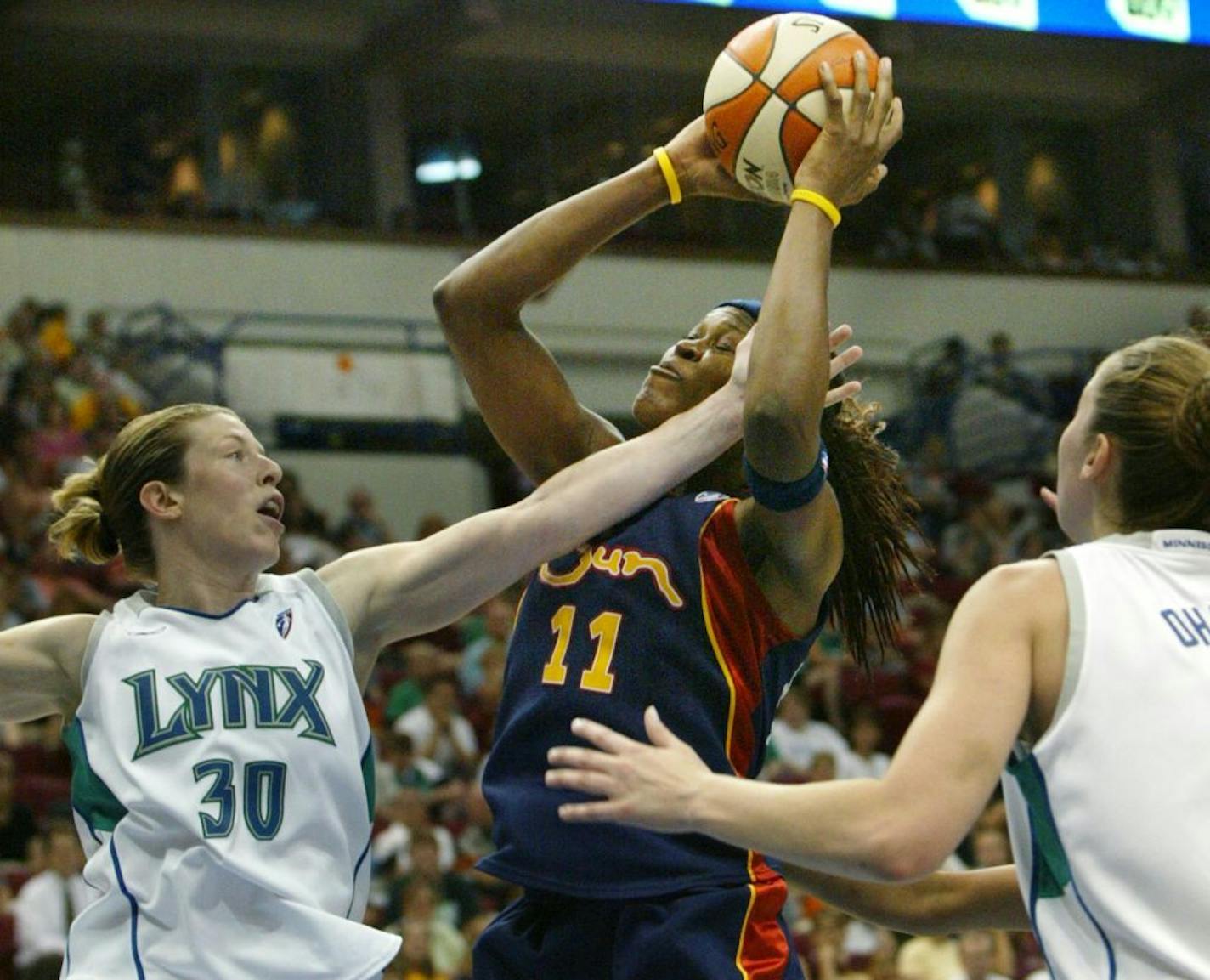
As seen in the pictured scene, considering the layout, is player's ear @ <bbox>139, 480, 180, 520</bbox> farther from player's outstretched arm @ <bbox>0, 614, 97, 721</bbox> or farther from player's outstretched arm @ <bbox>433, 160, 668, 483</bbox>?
player's outstretched arm @ <bbox>433, 160, 668, 483</bbox>

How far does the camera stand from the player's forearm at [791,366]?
2.95 meters

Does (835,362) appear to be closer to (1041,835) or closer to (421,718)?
(1041,835)

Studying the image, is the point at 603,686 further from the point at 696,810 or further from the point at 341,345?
the point at 341,345

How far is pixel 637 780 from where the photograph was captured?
231 centimetres

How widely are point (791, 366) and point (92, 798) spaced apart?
1.34 meters

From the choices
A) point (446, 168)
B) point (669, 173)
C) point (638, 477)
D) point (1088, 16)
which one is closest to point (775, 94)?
point (669, 173)

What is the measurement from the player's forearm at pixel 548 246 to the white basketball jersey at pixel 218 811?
2.46ft

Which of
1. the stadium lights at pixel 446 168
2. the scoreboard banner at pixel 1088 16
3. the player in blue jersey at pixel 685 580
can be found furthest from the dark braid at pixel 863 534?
the stadium lights at pixel 446 168

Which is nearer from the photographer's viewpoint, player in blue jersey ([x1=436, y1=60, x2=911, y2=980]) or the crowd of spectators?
player in blue jersey ([x1=436, y1=60, x2=911, y2=980])

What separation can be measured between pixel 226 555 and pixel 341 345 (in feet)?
39.6

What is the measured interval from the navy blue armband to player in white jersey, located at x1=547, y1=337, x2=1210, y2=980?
0.65m

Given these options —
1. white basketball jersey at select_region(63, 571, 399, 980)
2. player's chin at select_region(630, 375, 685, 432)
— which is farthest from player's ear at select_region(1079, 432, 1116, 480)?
white basketball jersey at select_region(63, 571, 399, 980)

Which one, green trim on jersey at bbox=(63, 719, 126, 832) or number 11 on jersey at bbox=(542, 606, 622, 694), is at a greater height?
number 11 on jersey at bbox=(542, 606, 622, 694)

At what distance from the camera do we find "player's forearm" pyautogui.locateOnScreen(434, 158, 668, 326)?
11.6ft
